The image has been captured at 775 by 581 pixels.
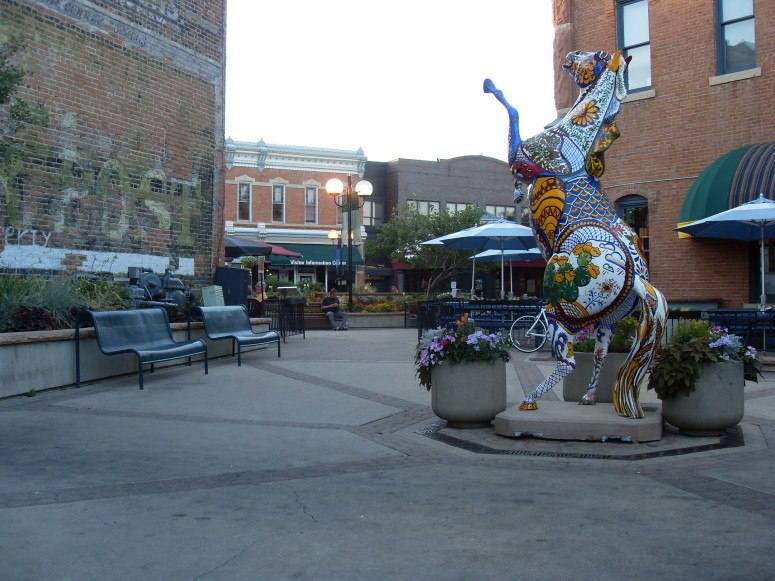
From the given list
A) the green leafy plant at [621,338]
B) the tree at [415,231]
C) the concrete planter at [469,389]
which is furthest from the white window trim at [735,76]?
the tree at [415,231]

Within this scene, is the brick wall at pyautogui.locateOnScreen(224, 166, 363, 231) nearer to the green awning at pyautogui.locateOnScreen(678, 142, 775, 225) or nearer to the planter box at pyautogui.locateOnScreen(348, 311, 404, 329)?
the planter box at pyautogui.locateOnScreen(348, 311, 404, 329)

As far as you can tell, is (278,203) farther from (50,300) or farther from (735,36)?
(50,300)

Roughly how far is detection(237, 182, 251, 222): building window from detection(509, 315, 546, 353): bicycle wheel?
2956cm

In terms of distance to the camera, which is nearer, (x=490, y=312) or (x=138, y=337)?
(x=138, y=337)

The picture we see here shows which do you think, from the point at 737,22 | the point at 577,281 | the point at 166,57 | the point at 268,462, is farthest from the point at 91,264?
the point at 737,22

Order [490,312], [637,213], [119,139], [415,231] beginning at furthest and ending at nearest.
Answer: [415,231] < [637,213] < [490,312] < [119,139]

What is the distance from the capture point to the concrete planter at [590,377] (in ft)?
25.4

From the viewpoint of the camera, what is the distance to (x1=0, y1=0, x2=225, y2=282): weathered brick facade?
41.3 ft

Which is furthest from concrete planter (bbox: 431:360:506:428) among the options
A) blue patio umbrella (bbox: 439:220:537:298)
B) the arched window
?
the arched window

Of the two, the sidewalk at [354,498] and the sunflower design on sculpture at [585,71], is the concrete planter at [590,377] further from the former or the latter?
the sunflower design on sculpture at [585,71]

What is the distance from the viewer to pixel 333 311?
23031 millimetres

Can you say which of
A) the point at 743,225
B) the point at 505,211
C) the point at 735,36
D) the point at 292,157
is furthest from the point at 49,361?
the point at 505,211

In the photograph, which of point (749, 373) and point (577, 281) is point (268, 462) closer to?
point (577, 281)

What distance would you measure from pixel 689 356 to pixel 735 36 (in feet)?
36.1
